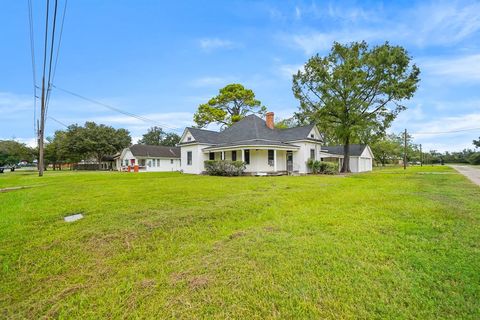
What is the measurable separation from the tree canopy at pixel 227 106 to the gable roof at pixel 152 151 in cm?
678

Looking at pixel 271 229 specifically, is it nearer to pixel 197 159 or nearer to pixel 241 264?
pixel 241 264

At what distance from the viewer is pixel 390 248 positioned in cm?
370

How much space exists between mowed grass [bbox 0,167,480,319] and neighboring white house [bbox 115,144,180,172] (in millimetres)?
29699

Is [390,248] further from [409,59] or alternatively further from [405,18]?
[409,59]

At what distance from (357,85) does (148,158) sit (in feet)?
97.2

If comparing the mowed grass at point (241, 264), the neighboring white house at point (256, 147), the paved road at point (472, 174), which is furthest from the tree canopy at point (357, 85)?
the mowed grass at point (241, 264)

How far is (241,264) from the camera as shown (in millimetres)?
3213

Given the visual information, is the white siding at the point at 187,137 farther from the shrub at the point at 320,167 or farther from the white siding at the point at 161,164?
the white siding at the point at 161,164

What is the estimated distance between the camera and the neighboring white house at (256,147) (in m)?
19.6

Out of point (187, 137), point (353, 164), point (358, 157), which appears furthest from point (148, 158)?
point (358, 157)

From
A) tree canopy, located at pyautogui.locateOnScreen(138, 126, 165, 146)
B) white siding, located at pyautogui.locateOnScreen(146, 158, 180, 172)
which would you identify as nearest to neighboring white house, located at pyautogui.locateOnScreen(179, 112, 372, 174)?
white siding, located at pyautogui.locateOnScreen(146, 158, 180, 172)

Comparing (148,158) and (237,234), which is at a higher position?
(148,158)

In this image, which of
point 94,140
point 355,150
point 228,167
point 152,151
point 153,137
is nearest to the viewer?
point 228,167

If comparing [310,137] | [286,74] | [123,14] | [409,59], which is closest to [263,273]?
[123,14]
